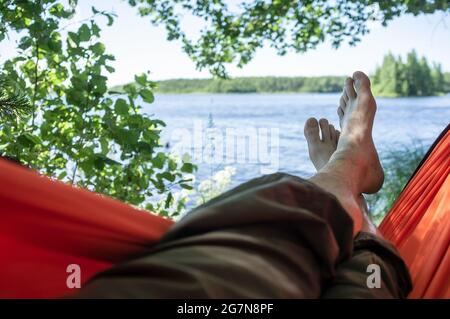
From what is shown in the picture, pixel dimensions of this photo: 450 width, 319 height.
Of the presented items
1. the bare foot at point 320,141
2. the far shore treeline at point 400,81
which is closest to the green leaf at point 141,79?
the bare foot at point 320,141

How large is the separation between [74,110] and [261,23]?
71.4 inches

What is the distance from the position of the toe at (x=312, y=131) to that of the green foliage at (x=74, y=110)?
1.37ft

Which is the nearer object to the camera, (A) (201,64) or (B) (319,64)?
(A) (201,64)

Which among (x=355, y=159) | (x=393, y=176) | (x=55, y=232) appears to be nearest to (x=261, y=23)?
(x=393, y=176)

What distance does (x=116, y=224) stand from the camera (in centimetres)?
73

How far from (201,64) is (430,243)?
2.46 m

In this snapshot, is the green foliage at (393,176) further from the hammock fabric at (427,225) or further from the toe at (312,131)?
the hammock fabric at (427,225)

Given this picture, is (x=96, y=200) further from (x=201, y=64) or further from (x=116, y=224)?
(x=201, y=64)

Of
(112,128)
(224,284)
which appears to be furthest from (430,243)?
(112,128)

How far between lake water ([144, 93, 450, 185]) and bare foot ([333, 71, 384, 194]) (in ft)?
9.80

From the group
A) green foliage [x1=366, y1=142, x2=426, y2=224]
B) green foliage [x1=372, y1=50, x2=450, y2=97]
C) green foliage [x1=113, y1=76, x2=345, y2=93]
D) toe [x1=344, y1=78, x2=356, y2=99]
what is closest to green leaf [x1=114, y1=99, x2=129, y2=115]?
toe [x1=344, y1=78, x2=356, y2=99]

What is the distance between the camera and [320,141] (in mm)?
1893

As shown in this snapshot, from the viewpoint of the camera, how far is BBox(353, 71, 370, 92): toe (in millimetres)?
1807

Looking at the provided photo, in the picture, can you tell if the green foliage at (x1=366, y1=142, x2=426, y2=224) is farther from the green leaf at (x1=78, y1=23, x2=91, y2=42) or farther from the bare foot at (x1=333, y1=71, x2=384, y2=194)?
the green leaf at (x1=78, y1=23, x2=91, y2=42)
